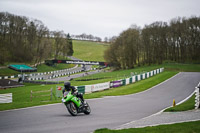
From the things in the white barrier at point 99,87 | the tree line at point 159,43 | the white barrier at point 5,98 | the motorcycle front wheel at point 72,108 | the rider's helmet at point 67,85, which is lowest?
the white barrier at point 99,87

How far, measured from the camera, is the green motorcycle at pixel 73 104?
36.9 feet

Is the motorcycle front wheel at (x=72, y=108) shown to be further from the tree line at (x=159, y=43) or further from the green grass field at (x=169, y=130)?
the tree line at (x=159, y=43)

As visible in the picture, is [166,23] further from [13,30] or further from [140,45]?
[13,30]

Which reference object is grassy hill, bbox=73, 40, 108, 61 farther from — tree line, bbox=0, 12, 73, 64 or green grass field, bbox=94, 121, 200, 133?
green grass field, bbox=94, 121, 200, 133

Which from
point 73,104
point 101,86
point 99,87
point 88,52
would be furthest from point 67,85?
point 88,52

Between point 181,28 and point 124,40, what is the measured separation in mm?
19426

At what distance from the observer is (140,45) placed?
250 ft

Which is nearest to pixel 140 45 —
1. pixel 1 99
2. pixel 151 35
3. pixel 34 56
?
pixel 151 35

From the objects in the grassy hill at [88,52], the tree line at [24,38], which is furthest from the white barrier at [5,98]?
the grassy hill at [88,52]

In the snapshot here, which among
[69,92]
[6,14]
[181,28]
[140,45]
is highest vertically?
[6,14]

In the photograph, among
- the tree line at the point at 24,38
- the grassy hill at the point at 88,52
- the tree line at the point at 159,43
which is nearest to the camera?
the tree line at the point at 159,43

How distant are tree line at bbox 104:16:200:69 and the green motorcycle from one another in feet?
196

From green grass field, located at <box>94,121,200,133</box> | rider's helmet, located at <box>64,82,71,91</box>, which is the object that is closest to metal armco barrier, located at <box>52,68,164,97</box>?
rider's helmet, located at <box>64,82,71,91</box>

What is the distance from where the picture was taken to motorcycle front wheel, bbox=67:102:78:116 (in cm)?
1145
